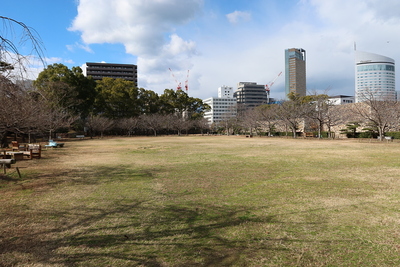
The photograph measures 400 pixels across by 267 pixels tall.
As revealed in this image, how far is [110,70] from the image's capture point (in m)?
87.1

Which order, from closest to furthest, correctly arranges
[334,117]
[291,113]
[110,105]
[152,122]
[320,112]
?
[320,112] → [334,117] → [291,113] → [152,122] → [110,105]

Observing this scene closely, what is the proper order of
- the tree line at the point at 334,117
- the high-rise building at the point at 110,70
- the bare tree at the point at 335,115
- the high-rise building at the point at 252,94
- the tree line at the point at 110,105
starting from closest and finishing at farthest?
1. the tree line at the point at 334,117
2. the bare tree at the point at 335,115
3. the tree line at the point at 110,105
4. the high-rise building at the point at 110,70
5. the high-rise building at the point at 252,94

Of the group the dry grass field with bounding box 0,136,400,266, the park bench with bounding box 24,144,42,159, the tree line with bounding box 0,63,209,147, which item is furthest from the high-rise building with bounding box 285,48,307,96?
the dry grass field with bounding box 0,136,400,266

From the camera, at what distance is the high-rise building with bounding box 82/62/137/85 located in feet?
279

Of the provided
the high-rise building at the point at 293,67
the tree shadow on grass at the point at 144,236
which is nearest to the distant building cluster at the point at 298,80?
the high-rise building at the point at 293,67

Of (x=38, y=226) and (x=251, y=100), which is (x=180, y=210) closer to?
(x=38, y=226)

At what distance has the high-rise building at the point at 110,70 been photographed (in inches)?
3351

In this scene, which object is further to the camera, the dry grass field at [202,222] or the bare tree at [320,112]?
the bare tree at [320,112]

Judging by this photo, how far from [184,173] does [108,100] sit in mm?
48121

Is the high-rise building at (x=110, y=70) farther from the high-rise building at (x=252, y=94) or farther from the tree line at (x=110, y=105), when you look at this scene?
the high-rise building at (x=252, y=94)

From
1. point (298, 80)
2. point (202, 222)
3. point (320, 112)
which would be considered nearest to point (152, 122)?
point (320, 112)

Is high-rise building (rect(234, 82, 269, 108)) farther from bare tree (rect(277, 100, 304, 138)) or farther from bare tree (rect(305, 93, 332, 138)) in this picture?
bare tree (rect(305, 93, 332, 138))

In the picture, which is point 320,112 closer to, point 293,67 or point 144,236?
point 144,236

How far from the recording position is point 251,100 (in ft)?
433
